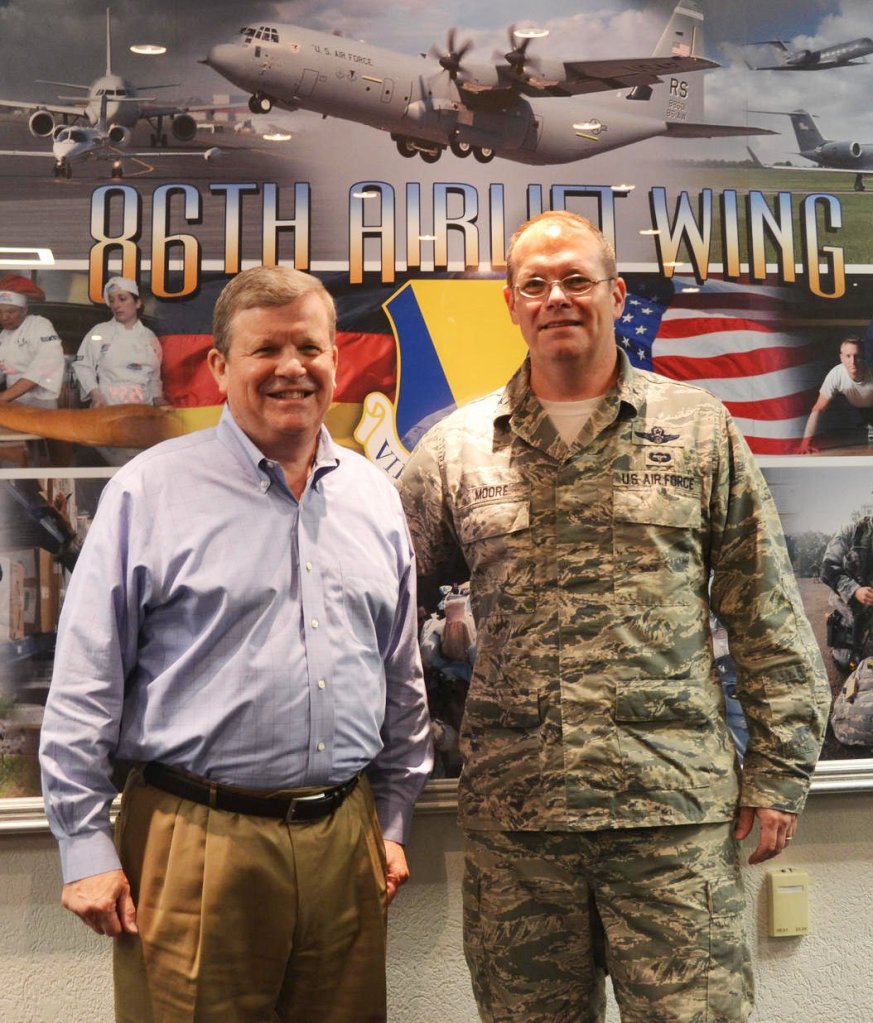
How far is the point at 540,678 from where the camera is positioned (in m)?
1.91

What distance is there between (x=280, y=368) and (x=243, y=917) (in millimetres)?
877

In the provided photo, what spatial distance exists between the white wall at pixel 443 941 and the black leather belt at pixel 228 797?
664mm

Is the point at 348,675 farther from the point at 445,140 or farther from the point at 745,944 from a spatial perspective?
the point at 445,140

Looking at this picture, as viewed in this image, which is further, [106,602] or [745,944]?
[745,944]

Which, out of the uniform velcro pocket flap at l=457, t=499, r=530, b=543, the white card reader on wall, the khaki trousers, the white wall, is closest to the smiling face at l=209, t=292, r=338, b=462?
the uniform velcro pocket flap at l=457, t=499, r=530, b=543

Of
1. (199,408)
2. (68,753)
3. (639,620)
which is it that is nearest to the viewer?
(68,753)

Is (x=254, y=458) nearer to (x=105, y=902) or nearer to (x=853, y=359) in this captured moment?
(x=105, y=902)

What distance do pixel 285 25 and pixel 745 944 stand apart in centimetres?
204

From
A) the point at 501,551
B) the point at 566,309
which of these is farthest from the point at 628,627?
the point at 566,309

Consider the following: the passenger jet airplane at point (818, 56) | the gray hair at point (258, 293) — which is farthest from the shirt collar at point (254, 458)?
the passenger jet airplane at point (818, 56)

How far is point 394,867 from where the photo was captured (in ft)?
6.30

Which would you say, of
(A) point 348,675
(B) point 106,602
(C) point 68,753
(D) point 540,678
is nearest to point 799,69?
(D) point 540,678

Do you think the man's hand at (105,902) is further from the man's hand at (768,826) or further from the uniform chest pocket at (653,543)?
the man's hand at (768,826)

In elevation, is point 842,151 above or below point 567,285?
above
